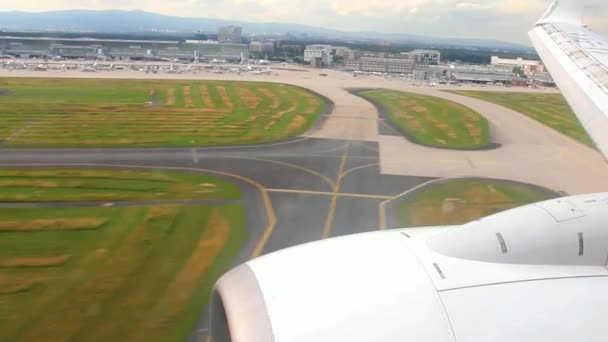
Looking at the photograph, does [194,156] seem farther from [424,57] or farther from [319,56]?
[319,56]

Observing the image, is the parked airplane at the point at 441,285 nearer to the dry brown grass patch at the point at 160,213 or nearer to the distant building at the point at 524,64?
the dry brown grass patch at the point at 160,213

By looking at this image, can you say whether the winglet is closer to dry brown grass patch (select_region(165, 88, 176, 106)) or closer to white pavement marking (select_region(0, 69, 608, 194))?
white pavement marking (select_region(0, 69, 608, 194))

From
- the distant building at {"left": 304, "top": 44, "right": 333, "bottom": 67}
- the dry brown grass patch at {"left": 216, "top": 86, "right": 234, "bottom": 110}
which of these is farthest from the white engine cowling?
the distant building at {"left": 304, "top": 44, "right": 333, "bottom": 67}

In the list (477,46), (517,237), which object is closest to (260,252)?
(517,237)

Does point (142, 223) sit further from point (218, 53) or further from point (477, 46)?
point (477, 46)

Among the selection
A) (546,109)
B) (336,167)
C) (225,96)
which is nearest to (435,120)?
(546,109)
